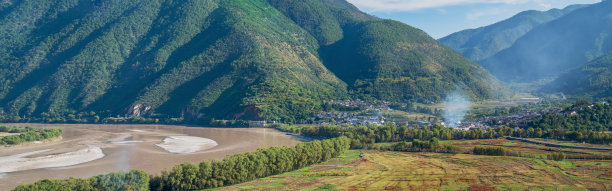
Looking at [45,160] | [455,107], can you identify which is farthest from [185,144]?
[455,107]

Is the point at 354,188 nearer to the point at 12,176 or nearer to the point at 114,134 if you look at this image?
the point at 12,176

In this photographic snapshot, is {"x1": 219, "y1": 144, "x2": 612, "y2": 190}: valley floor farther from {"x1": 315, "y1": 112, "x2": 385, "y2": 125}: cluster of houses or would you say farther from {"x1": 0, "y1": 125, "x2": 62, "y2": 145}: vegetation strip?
{"x1": 0, "y1": 125, "x2": 62, "y2": 145}: vegetation strip

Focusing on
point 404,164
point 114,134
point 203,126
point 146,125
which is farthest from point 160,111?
point 404,164

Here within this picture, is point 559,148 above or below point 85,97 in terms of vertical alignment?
below

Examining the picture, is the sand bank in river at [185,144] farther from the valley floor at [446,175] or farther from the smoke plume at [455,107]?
the smoke plume at [455,107]

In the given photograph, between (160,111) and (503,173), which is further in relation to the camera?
(160,111)

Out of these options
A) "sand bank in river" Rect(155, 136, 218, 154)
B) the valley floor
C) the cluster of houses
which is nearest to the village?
the cluster of houses
